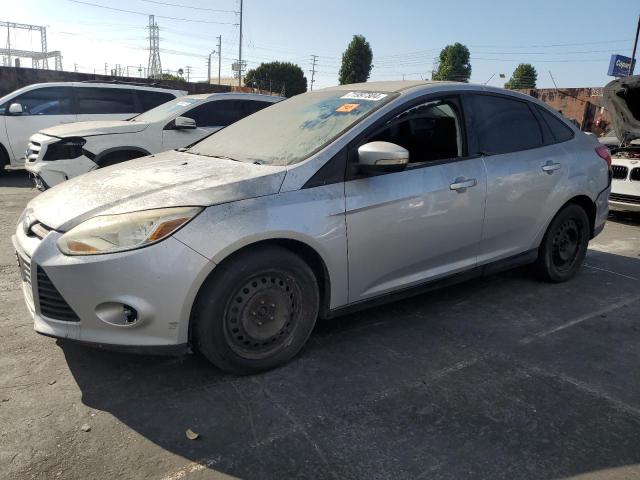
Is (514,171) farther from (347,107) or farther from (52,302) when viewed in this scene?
(52,302)

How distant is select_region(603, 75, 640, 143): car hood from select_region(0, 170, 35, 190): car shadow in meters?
9.62

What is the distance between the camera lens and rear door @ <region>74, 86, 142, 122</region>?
1036 cm

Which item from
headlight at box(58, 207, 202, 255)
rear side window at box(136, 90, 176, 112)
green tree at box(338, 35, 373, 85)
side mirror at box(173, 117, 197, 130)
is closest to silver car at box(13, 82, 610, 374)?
headlight at box(58, 207, 202, 255)

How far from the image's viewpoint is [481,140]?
3861 mm

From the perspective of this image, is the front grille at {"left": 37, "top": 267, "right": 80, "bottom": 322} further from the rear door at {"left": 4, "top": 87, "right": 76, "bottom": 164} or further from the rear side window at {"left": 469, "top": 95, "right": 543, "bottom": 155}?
the rear door at {"left": 4, "top": 87, "right": 76, "bottom": 164}

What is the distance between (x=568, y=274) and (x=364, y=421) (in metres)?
3.10

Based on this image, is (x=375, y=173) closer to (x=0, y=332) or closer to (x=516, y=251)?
(x=516, y=251)

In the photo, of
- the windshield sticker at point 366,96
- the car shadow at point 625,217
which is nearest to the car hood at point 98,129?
the windshield sticker at point 366,96

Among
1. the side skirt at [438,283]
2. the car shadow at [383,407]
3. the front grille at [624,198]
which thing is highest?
the front grille at [624,198]

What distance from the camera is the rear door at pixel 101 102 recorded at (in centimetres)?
1036

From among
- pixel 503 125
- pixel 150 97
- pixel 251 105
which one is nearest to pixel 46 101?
pixel 150 97

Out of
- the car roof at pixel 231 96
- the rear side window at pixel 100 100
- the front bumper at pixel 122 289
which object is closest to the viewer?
the front bumper at pixel 122 289

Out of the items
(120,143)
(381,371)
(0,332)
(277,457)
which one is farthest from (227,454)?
(120,143)

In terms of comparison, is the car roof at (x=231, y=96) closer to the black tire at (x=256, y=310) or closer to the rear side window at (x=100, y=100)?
the rear side window at (x=100, y=100)
